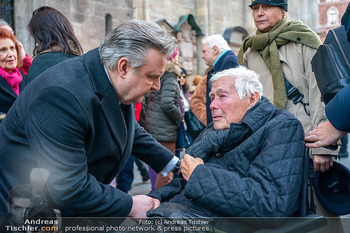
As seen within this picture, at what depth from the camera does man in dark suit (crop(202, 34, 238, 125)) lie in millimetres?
4367

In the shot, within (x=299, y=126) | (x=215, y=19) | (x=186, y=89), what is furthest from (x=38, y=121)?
(x=215, y=19)

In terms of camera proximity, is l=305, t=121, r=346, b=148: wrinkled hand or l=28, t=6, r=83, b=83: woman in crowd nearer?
l=305, t=121, r=346, b=148: wrinkled hand

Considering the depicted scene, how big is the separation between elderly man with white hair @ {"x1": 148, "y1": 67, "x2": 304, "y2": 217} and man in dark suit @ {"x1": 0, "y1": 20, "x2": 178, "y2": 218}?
0.34 meters

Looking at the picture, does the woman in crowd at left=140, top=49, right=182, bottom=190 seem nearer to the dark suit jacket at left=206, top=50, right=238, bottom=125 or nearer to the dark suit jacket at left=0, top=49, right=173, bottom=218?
the dark suit jacket at left=206, top=50, right=238, bottom=125

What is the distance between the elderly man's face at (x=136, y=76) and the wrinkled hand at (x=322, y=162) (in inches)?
43.2

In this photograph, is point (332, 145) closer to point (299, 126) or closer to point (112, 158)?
point (299, 126)

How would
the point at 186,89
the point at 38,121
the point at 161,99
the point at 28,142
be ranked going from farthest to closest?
the point at 186,89
the point at 161,99
the point at 28,142
the point at 38,121

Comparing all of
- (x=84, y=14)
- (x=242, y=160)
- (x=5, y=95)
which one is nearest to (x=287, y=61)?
(x=242, y=160)

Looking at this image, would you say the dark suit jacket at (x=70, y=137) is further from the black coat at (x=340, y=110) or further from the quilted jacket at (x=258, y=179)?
the black coat at (x=340, y=110)

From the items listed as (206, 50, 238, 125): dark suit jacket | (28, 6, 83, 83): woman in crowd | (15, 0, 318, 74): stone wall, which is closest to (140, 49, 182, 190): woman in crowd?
(206, 50, 238, 125): dark suit jacket

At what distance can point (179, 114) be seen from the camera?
499 centimetres

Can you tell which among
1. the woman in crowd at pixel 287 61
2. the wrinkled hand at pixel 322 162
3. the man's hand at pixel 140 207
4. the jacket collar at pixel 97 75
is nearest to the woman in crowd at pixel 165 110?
the woman in crowd at pixel 287 61

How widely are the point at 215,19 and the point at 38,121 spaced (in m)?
12.9

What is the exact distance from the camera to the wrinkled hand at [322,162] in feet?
8.01
